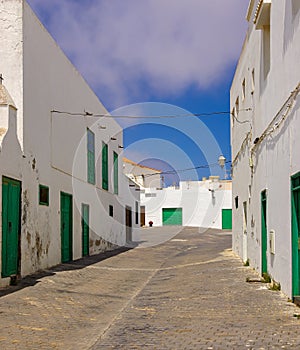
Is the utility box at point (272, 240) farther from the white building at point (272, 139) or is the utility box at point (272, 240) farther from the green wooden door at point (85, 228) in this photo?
the green wooden door at point (85, 228)

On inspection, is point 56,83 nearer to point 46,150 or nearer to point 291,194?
point 46,150

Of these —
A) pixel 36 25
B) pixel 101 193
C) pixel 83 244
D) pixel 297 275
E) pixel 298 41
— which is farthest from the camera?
pixel 101 193

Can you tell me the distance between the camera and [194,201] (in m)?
46.8

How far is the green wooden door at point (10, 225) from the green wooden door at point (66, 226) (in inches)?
170

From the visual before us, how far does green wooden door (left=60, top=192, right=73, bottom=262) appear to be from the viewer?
643 inches

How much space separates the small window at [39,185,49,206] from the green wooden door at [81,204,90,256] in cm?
461

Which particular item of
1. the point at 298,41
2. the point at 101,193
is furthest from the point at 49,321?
the point at 101,193

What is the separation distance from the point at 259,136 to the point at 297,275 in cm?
467

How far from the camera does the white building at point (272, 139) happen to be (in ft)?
27.6

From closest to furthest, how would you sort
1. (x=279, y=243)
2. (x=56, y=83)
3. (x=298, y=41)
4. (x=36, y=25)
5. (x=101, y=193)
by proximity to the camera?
1. (x=298, y=41)
2. (x=279, y=243)
3. (x=36, y=25)
4. (x=56, y=83)
5. (x=101, y=193)

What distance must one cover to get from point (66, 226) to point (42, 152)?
3.52 m

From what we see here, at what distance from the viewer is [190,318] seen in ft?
26.5

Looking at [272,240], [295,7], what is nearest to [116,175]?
[272,240]

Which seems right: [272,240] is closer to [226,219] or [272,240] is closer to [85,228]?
[85,228]
